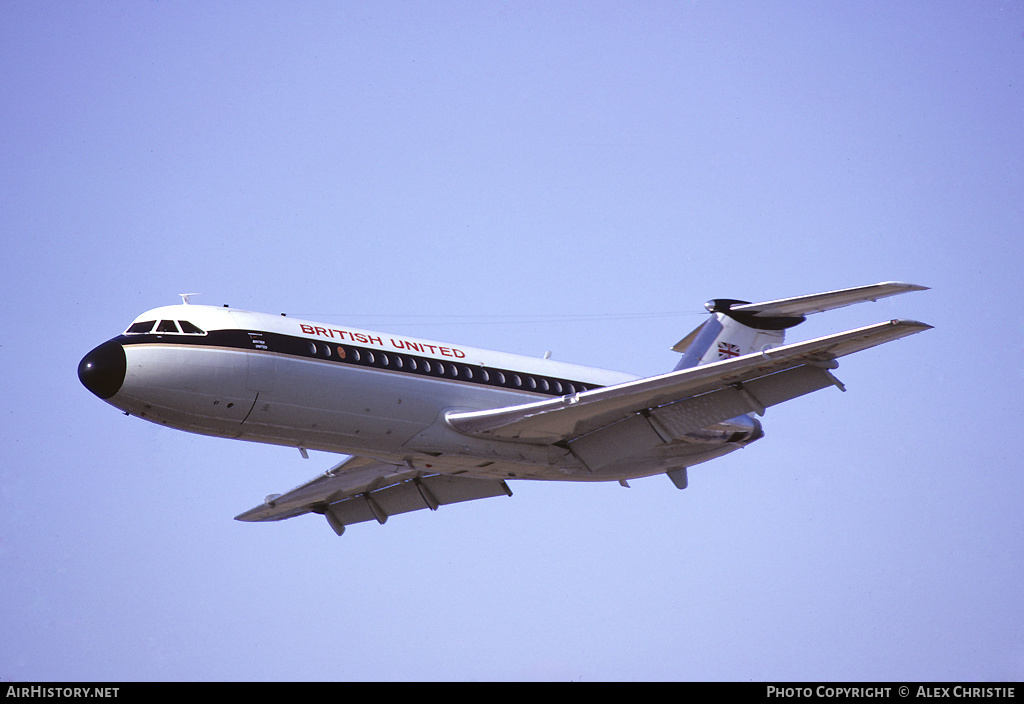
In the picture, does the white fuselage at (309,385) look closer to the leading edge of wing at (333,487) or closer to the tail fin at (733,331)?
the leading edge of wing at (333,487)

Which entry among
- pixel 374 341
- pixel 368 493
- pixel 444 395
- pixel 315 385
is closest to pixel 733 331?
pixel 444 395

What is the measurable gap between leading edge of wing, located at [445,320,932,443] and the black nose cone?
21.8 ft

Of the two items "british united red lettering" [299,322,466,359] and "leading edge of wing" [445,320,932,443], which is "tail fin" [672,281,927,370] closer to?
"leading edge of wing" [445,320,932,443]

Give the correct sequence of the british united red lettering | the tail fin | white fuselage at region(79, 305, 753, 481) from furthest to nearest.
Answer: the tail fin < the british united red lettering < white fuselage at region(79, 305, 753, 481)

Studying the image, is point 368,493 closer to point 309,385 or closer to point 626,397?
point 309,385

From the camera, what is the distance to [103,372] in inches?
869

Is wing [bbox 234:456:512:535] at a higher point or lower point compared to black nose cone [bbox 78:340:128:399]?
lower

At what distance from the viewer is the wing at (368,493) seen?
1158 inches

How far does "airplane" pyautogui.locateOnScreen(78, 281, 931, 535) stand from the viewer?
2258 cm

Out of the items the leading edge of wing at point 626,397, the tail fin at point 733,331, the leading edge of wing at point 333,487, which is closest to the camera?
the leading edge of wing at point 626,397

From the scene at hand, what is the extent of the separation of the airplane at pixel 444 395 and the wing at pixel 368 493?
0.21 ft

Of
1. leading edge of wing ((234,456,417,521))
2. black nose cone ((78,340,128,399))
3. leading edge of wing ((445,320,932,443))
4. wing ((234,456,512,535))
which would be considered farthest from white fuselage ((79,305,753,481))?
leading edge of wing ((234,456,417,521))

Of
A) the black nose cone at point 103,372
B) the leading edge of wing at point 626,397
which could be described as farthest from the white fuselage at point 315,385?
the leading edge of wing at point 626,397

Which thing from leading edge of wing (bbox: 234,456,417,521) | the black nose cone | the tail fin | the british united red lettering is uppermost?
the tail fin
